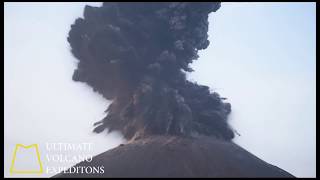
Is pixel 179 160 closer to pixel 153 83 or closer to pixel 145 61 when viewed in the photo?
pixel 153 83

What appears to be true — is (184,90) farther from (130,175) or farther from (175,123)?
(130,175)

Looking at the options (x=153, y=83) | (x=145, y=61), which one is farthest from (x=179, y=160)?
(x=145, y=61)

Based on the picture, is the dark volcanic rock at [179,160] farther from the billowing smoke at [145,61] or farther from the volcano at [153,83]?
the billowing smoke at [145,61]

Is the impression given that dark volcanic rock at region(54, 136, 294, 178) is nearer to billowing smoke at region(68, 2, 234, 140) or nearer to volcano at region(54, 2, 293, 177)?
volcano at region(54, 2, 293, 177)

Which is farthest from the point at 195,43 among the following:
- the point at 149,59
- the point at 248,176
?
the point at 248,176

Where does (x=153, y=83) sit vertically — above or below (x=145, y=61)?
below

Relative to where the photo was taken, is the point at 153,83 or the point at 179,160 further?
the point at 153,83

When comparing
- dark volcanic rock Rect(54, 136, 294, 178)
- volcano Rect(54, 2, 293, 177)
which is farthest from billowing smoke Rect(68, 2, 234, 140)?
dark volcanic rock Rect(54, 136, 294, 178)
